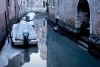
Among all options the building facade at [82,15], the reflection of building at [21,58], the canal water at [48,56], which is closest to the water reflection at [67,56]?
the canal water at [48,56]

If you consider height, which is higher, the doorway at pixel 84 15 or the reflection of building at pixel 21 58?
the doorway at pixel 84 15

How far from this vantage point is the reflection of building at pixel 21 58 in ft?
18.0

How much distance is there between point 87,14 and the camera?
8352mm

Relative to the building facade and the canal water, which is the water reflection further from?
the building facade

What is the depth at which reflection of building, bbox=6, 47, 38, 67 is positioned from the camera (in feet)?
18.0

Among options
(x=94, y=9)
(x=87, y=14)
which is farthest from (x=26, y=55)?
(x=87, y=14)

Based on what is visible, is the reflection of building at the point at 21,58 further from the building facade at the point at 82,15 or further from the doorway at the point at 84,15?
the doorway at the point at 84,15

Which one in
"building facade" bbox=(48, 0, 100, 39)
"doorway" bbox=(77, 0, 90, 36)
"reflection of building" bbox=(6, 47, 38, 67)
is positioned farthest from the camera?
"doorway" bbox=(77, 0, 90, 36)

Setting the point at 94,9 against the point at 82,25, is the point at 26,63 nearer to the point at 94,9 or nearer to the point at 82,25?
the point at 94,9

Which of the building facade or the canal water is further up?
the building facade

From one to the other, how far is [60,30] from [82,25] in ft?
7.76

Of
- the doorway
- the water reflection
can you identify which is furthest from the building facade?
the water reflection

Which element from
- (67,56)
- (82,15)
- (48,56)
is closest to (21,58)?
(48,56)

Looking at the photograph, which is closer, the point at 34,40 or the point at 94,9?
the point at 94,9
